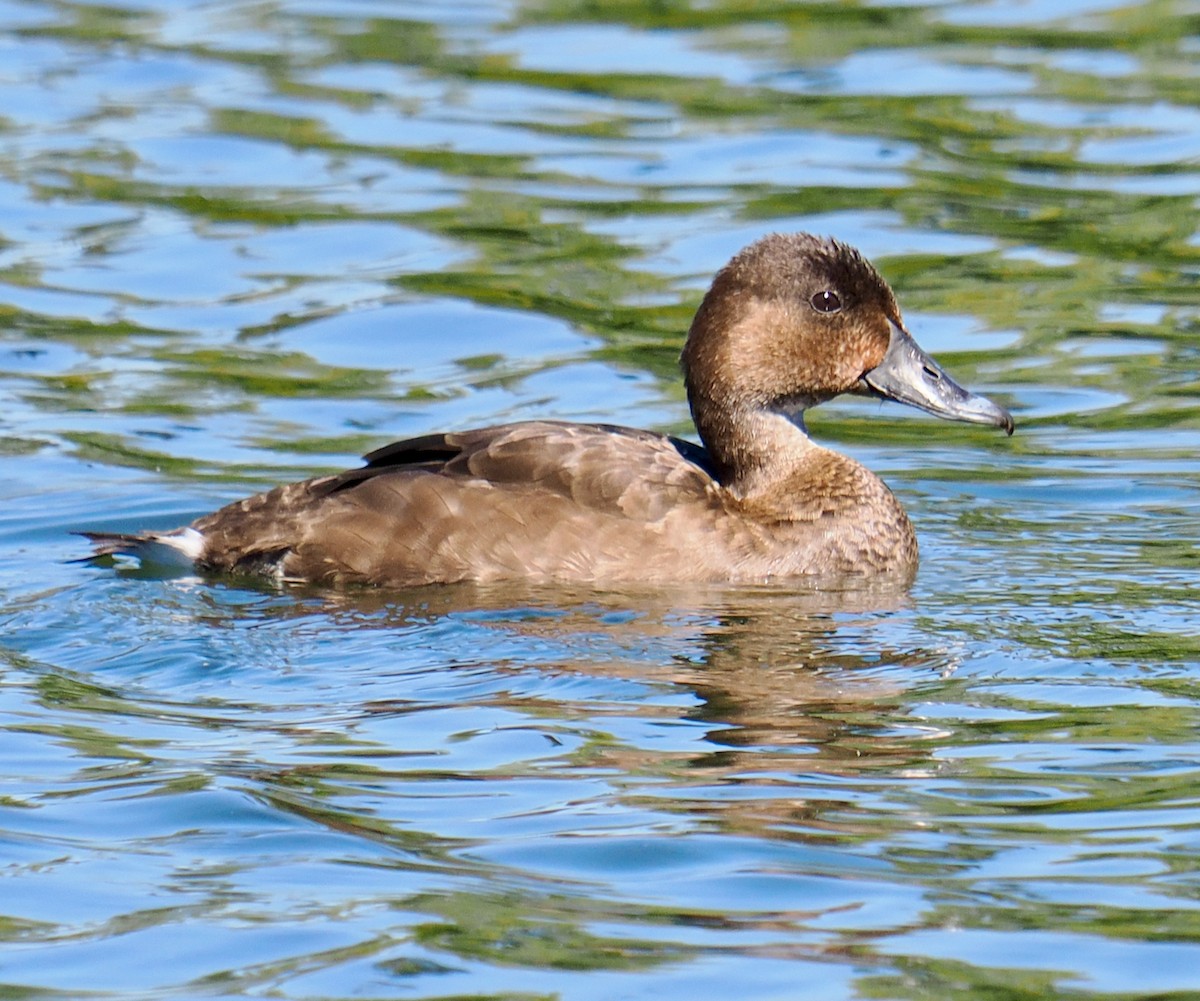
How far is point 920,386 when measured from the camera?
895 cm

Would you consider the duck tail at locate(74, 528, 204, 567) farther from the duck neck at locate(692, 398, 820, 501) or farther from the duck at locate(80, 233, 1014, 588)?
the duck neck at locate(692, 398, 820, 501)

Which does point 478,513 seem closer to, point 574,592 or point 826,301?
point 574,592

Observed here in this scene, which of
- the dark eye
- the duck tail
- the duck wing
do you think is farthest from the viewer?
the dark eye

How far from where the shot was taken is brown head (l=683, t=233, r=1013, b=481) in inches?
343

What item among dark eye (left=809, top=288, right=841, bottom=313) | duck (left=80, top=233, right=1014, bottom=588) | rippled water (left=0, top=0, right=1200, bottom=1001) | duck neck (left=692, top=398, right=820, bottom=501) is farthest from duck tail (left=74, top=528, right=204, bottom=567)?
dark eye (left=809, top=288, right=841, bottom=313)

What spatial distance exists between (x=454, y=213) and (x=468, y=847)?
27.4ft

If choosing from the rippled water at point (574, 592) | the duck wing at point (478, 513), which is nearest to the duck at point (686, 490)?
the duck wing at point (478, 513)

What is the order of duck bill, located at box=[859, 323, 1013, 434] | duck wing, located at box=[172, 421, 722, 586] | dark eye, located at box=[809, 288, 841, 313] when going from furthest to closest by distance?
duck bill, located at box=[859, 323, 1013, 434], dark eye, located at box=[809, 288, 841, 313], duck wing, located at box=[172, 421, 722, 586]

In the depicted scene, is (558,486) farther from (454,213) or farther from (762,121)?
(762,121)

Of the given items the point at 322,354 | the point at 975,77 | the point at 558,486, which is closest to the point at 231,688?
the point at 558,486

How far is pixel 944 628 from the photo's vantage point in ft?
25.4

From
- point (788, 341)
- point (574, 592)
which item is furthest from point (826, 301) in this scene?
point (574, 592)

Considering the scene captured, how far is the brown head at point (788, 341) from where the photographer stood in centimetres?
870

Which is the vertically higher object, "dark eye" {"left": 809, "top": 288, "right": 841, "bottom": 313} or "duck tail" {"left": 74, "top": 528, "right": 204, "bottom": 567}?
"dark eye" {"left": 809, "top": 288, "right": 841, "bottom": 313}
